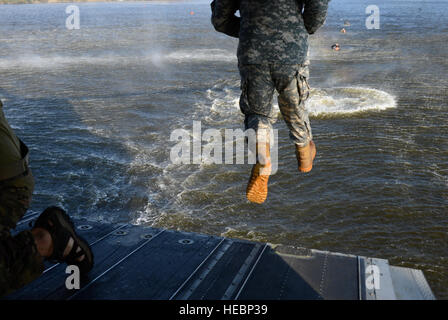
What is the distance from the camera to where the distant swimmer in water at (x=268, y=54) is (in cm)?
436

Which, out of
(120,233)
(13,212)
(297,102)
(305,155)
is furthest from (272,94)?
(120,233)

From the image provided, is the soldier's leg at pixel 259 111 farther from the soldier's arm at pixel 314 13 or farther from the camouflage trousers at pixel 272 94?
the soldier's arm at pixel 314 13

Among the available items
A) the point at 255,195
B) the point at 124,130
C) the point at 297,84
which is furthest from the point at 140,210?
the point at 297,84

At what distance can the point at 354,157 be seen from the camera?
1417 centimetres

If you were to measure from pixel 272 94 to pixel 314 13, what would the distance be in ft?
2.93

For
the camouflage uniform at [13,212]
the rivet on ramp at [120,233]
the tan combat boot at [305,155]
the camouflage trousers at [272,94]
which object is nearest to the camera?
the camouflage uniform at [13,212]

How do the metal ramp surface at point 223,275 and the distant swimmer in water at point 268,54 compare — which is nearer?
the distant swimmer in water at point 268,54

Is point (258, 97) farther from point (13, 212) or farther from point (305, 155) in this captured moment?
point (13, 212)

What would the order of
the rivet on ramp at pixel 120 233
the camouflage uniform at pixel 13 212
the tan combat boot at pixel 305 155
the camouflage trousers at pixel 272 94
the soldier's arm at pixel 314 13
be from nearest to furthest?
the camouflage uniform at pixel 13 212 → the soldier's arm at pixel 314 13 → the camouflage trousers at pixel 272 94 → the tan combat boot at pixel 305 155 → the rivet on ramp at pixel 120 233

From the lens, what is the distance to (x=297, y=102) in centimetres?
→ 477

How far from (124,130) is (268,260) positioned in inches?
490

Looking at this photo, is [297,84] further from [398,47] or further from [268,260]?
[398,47]

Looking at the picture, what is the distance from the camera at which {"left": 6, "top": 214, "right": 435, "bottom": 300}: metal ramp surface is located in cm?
487

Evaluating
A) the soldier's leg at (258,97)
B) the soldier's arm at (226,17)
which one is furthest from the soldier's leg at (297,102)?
the soldier's arm at (226,17)
